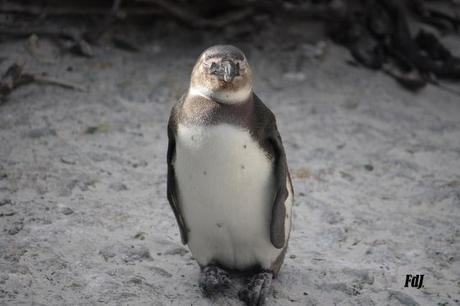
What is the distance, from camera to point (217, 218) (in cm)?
224

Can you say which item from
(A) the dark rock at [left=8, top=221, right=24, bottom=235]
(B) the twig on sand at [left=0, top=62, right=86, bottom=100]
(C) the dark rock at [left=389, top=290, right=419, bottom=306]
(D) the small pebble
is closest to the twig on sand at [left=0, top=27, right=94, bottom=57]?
(B) the twig on sand at [left=0, top=62, right=86, bottom=100]

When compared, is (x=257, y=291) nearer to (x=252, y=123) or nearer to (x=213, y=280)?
(x=213, y=280)

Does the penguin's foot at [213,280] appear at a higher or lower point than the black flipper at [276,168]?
lower

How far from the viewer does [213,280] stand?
7.79 feet

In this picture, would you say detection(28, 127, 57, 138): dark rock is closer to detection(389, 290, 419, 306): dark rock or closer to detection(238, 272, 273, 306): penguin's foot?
detection(238, 272, 273, 306): penguin's foot

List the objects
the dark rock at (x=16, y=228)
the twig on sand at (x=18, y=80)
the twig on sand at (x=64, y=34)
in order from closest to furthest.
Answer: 1. the dark rock at (x=16, y=228)
2. the twig on sand at (x=18, y=80)
3. the twig on sand at (x=64, y=34)

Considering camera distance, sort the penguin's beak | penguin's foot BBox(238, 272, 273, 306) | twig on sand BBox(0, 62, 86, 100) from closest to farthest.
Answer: the penguin's beak < penguin's foot BBox(238, 272, 273, 306) < twig on sand BBox(0, 62, 86, 100)

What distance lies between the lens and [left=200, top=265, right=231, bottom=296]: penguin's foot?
2.37m

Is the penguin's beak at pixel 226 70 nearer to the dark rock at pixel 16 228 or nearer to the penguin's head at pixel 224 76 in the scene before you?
the penguin's head at pixel 224 76

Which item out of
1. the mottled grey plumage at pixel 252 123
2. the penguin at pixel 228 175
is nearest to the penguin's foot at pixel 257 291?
the penguin at pixel 228 175

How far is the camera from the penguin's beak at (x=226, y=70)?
2062mm

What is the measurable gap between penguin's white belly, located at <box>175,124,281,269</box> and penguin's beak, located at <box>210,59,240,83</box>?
14 centimetres

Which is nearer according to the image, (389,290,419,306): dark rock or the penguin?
the penguin

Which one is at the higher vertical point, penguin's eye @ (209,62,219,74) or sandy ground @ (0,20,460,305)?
penguin's eye @ (209,62,219,74)
